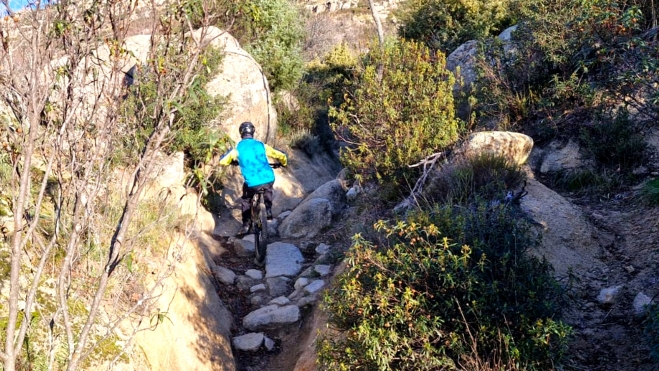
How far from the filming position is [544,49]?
9125mm

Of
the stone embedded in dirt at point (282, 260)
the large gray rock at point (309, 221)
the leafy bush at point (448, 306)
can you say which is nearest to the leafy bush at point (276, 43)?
the large gray rock at point (309, 221)

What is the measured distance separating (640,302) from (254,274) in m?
4.76

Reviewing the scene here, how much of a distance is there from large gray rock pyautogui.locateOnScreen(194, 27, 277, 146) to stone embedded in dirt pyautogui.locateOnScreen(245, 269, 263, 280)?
3591 millimetres

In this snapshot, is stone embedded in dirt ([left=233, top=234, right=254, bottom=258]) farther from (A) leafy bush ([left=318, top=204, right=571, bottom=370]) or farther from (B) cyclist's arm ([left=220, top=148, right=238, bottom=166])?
(A) leafy bush ([left=318, top=204, right=571, bottom=370])

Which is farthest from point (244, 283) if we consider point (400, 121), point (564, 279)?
point (564, 279)

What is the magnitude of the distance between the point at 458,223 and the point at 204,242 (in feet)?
17.0

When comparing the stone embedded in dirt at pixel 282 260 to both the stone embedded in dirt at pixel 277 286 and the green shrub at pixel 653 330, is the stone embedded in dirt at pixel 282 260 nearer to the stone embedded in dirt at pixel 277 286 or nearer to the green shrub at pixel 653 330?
the stone embedded in dirt at pixel 277 286

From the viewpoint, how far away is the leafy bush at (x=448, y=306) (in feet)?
12.8

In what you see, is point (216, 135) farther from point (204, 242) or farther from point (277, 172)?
point (277, 172)

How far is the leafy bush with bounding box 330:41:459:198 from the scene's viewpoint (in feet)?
25.4

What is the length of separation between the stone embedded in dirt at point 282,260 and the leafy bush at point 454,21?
861 cm

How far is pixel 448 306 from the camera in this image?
159 inches

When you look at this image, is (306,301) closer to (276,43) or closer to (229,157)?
(229,157)

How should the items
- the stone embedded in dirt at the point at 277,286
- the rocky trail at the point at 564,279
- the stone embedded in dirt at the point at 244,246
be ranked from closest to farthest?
the rocky trail at the point at 564,279 → the stone embedded in dirt at the point at 277,286 → the stone embedded in dirt at the point at 244,246
